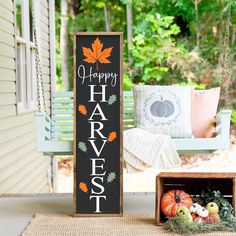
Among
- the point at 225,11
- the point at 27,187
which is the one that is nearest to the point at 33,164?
the point at 27,187

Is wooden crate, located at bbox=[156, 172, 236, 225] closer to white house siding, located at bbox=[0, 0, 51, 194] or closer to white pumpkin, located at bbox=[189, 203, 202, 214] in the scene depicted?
white pumpkin, located at bbox=[189, 203, 202, 214]

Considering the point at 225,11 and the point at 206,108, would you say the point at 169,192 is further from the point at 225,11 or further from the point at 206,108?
the point at 225,11

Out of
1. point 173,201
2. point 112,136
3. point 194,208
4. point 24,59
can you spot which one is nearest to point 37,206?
point 112,136

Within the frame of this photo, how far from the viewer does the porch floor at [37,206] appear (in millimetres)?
4082

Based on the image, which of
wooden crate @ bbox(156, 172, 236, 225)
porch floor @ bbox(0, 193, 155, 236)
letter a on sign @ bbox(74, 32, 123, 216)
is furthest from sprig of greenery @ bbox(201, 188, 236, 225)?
letter a on sign @ bbox(74, 32, 123, 216)

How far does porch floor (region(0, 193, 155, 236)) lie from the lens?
408cm

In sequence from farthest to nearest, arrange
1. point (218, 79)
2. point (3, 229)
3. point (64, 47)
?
point (64, 47) < point (218, 79) < point (3, 229)

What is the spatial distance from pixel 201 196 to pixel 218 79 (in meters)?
6.71

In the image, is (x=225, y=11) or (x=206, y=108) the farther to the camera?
(x=225, y=11)

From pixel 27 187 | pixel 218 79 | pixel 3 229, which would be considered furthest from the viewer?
pixel 218 79

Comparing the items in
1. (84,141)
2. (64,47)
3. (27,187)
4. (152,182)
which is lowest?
(152,182)

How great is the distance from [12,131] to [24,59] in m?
0.97

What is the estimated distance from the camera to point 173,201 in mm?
3988

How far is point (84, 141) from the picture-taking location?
4.32m
